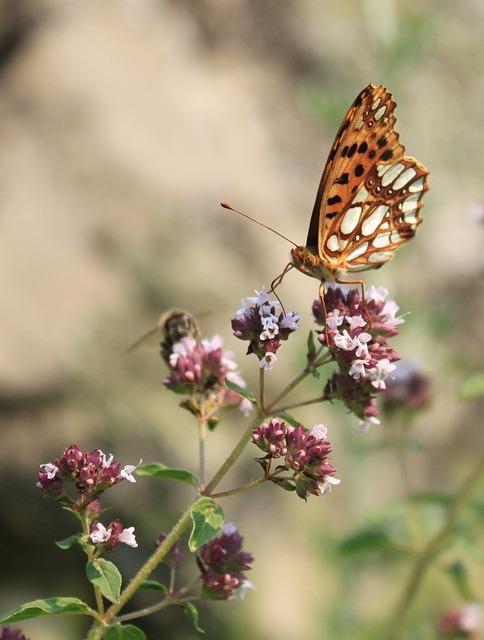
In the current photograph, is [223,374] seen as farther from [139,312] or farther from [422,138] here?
[422,138]

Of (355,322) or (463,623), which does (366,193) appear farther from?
(463,623)

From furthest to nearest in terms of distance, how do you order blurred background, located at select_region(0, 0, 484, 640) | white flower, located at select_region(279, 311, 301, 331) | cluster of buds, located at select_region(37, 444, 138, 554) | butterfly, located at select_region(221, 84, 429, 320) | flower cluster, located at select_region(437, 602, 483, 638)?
1. blurred background, located at select_region(0, 0, 484, 640)
2. flower cluster, located at select_region(437, 602, 483, 638)
3. butterfly, located at select_region(221, 84, 429, 320)
4. white flower, located at select_region(279, 311, 301, 331)
5. cluster of buds, located at select_region(37, 444, 138, 554)

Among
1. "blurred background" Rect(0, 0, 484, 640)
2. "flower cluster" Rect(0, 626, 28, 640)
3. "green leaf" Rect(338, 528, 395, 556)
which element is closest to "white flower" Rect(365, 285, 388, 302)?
"flower cluster" Rect(0, 626, 28, 640)

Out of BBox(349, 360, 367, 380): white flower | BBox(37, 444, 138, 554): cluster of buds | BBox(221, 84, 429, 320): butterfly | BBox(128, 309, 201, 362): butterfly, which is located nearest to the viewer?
BBox(37, 444, 138, 554): cluster of buds

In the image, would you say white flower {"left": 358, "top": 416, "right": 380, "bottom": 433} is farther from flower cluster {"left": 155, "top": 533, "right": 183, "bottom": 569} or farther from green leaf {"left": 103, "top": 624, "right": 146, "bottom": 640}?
green leaf {"left": 103, "top": 624, "right": 146, "bottom": 640}

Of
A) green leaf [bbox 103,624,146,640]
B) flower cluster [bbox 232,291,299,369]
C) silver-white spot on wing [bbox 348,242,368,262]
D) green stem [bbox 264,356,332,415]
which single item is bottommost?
green leaf [bbox 103,624,146,640]

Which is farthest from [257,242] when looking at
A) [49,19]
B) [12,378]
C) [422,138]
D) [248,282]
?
[49,19]

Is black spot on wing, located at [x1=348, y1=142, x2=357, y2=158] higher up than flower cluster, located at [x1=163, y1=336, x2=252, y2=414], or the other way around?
black spot on wing, located at [x1=348, y1=142, x2=357, y2=158]
